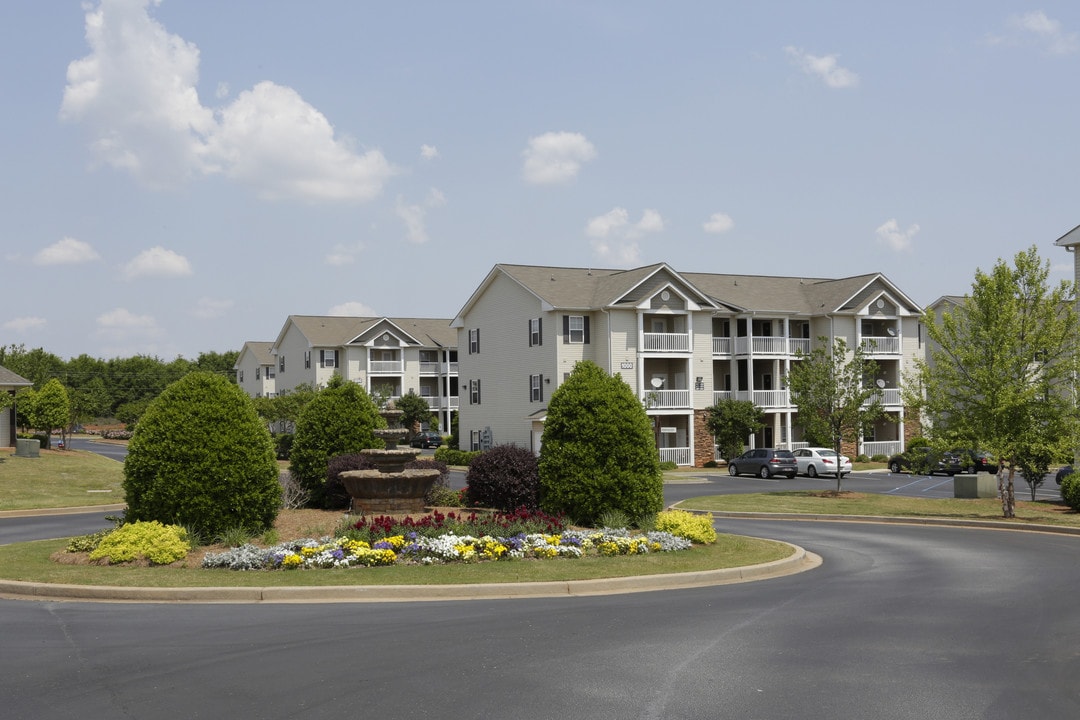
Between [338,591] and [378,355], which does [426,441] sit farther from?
[338,591]

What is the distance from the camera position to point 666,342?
50.1 meters

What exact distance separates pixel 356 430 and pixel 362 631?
12.9m

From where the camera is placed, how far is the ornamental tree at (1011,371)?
2408 centimetres

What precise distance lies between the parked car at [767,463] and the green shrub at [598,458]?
86.6 ft

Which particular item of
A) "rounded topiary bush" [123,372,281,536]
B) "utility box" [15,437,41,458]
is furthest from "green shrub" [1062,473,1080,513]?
"utility box" [15,437,41,458]

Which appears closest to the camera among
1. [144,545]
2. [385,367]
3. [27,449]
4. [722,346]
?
[144,545]

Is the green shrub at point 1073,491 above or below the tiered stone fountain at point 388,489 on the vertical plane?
below

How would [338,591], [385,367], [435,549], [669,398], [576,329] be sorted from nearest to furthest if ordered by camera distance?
1. [338,591]
2. [435,549]
3. [576,329]
4. [669,398]
5. [385,367]

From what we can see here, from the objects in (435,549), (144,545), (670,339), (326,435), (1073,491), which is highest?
(670,339)

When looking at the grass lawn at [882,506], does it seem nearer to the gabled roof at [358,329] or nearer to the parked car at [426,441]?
the parked car at [426,441]

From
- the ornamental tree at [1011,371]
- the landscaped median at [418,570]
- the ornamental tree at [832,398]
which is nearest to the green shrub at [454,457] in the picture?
the ornamental tree at [832,398]

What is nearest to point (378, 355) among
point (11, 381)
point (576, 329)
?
point (11, 381)

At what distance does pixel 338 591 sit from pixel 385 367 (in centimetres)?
6303

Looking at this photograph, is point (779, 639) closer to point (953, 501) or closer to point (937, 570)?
point (937, 570)
